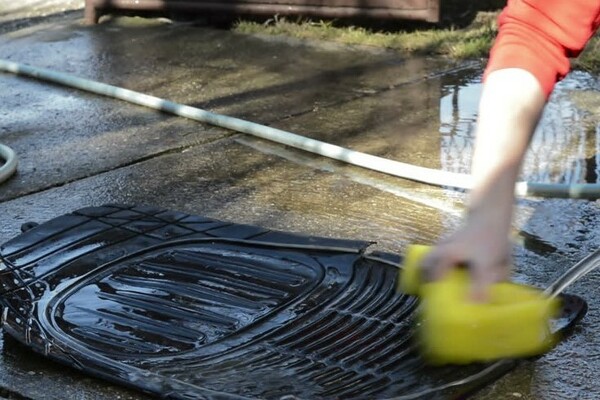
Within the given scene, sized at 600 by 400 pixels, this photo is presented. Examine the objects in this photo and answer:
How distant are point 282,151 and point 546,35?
2546 mm

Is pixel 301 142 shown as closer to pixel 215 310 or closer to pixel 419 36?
pixel 215 310

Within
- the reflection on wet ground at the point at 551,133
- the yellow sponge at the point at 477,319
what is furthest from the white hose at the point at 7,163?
the yellow sponge at the point at 477,319

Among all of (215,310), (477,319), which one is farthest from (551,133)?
(477,319)

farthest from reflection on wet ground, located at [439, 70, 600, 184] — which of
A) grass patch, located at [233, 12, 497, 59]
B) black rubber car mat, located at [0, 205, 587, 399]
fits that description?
black rubber car mat, located at [0, 205, 587, 399]

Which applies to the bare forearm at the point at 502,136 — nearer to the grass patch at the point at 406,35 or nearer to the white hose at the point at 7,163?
the white hose at the point at 7,163

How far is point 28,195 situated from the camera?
3336 mm

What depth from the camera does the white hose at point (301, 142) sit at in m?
3.14

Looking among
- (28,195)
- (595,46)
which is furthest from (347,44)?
(28,195)

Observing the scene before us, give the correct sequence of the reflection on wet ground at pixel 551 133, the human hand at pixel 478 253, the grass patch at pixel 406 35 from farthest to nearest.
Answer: the grass patch at pixel 406 35
the reflection on wet ground at pixel 551 133
the human hand at pixel 478 253

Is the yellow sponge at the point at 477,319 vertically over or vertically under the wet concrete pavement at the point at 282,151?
over

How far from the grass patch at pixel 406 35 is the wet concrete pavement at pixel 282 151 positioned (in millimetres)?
139

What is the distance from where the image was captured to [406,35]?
5.38 meters

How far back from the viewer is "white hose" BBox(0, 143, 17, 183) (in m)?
3.44

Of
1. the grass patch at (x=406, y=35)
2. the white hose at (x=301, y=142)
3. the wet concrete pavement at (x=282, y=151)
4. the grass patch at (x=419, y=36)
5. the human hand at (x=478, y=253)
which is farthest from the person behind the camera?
the grass patch at (x=406, y=35)
